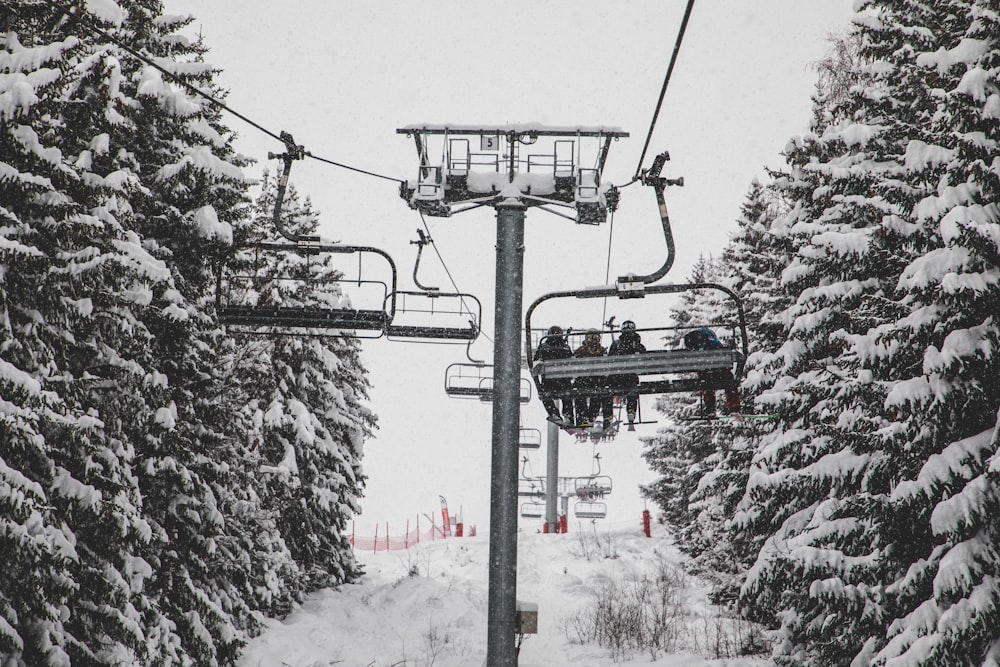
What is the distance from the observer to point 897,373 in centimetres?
950

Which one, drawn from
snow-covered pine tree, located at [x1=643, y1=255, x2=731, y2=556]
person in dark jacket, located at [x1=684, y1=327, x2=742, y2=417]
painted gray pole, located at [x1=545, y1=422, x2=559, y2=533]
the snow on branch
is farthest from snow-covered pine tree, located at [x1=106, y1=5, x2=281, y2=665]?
painted gray pole, located at [x1=545, y1=422, x2=559, y2=533]

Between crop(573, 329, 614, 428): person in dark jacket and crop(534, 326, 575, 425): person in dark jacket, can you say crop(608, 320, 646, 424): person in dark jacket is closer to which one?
crop(573, 329, 614, 428): person in dark jacket

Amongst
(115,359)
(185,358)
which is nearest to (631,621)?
(185,358)

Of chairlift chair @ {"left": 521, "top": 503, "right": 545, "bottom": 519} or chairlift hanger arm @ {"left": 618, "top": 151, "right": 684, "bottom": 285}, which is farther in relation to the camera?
chairlift chair @ {"left": 521, "top": 503, "right": 545, "bottom": 519}

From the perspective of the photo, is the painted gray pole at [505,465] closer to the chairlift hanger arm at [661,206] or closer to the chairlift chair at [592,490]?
the chairlift hanger arm at [661,206]

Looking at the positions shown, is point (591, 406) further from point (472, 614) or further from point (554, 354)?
point (472, 614)

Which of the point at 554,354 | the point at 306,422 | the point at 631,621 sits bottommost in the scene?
the point at 631,621

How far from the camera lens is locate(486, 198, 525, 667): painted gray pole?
1080 cm

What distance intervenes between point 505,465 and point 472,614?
1050cm

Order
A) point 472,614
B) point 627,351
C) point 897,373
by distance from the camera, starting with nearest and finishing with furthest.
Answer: point 627,351
point 897,373
point 472,614

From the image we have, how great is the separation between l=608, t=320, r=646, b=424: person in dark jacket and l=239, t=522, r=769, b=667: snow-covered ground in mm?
8297

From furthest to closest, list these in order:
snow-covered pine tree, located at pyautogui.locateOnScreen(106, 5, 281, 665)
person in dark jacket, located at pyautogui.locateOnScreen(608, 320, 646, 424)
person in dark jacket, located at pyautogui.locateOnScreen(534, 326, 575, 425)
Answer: snow-covered pine tree, located at pyautogui.locateOnScreen(106, 5, 281, 665) → person in dark jacket, located at pyautogui.locateOnScreen(534, 326, 575, 425) → person in dark jacket, located at pyautogui.locateOnScreen(608, 320, 646, 424)

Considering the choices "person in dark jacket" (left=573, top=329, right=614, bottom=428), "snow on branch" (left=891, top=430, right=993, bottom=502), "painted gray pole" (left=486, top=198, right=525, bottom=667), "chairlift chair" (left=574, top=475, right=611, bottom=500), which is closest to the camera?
"snow on branch" (left=891, top=430, right=993, bottom=502)

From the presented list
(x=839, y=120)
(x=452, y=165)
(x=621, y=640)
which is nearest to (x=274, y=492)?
(x=621, y=640)
